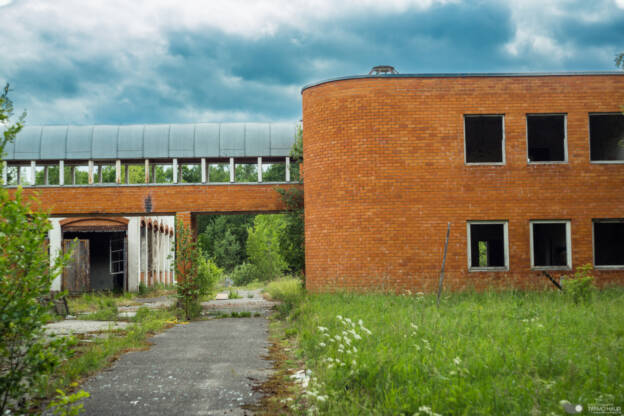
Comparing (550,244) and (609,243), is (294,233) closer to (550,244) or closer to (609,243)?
(550,244)

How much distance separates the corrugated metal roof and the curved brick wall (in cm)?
556

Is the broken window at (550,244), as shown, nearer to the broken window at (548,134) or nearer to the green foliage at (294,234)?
the broken window at (548,134)

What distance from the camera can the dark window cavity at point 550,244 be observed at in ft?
55.4

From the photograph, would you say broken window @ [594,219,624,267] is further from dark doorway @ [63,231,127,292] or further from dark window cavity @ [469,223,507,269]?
dark doorway @ [63,231,127,292]

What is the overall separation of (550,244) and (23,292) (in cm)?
1709

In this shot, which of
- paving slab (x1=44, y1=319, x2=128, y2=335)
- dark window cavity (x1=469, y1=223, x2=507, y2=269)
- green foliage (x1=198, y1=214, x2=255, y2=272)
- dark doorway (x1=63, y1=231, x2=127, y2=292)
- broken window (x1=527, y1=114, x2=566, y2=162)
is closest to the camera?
paving slab (x1=44, y1=319, x2=128, y2=335)

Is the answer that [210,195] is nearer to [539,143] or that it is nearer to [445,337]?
[539,143]

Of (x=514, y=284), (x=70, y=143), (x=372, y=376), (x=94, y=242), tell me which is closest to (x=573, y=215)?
(x=514, y=284)

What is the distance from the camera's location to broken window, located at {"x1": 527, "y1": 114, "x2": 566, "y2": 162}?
606 inches

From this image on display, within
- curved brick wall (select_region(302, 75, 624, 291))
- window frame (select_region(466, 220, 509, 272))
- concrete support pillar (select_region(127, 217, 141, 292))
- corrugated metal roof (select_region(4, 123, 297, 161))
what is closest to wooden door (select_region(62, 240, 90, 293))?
concrete support pillar (select_region(127, 217, 141, 292))

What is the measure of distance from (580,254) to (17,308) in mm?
13867

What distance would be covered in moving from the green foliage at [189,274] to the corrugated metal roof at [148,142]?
4960 mm

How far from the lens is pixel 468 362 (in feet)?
20.4

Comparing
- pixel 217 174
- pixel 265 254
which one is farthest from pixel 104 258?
pixel 217 174
